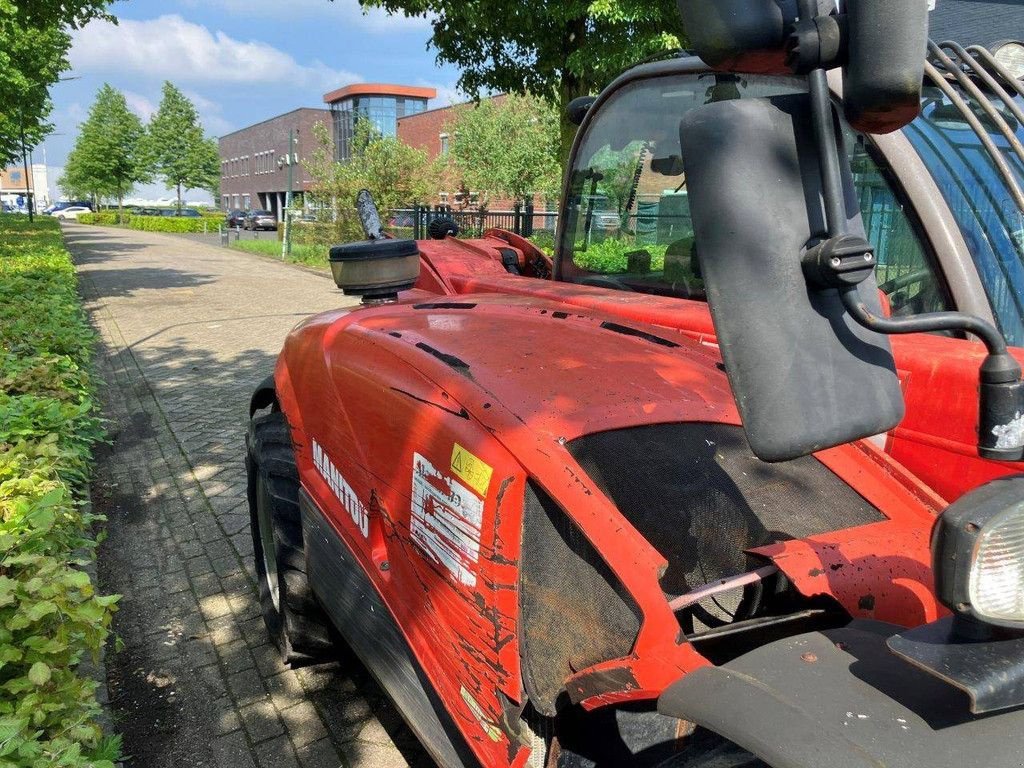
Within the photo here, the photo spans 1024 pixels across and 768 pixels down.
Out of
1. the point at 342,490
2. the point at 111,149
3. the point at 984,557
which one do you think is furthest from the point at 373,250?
the point at 111,149

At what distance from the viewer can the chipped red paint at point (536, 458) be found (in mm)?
1609

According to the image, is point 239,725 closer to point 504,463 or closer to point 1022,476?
point 504,463

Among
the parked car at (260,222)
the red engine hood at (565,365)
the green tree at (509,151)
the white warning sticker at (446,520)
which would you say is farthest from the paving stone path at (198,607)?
the parked car at (260,222)

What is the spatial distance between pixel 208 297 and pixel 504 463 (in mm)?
15369

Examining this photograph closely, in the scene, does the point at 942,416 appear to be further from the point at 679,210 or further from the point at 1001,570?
the point at 679,210

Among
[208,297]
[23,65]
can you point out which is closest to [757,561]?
[208,297]

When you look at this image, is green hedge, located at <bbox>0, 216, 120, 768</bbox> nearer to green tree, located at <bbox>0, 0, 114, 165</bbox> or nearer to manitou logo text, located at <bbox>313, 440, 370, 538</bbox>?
manitou logo text, located at <bbox>313, 440, 370, 538</bbox>

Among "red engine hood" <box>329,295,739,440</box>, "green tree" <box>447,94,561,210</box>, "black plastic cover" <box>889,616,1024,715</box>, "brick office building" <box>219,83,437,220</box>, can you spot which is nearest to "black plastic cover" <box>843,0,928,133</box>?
"black plastic cover" <box>889,616,1024,715</box>

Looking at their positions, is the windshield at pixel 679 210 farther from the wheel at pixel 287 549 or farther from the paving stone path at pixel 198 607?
the paving stone path at pixel 198 607

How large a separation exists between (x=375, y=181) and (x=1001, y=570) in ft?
73.0

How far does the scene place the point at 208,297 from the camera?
15.8 m

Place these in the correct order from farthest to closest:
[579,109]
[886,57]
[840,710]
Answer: [579,109], [840,710], [886,57]

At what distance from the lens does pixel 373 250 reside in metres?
2.79

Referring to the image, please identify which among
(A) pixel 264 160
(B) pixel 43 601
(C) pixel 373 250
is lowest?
(B) pixel 43 601
